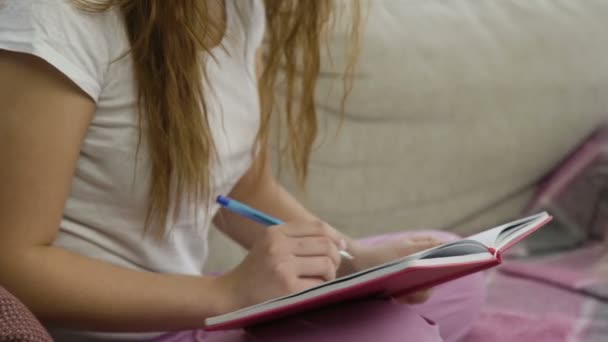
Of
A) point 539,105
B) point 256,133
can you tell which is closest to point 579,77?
point 539,105

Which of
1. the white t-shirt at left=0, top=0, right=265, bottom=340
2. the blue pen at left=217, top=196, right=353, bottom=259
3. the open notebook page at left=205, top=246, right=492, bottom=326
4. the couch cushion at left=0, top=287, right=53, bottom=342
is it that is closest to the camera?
the couch cushion at left=0, top=287, right=53, bottom=342

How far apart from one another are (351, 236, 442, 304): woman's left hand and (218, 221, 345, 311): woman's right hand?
0.11 meters

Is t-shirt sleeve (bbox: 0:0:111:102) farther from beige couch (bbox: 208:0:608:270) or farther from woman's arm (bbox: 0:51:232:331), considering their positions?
beige couch (bbox: 208:0:608:270)

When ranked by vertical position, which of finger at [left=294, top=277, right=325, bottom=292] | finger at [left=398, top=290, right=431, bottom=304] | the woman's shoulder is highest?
the woman's shoulder

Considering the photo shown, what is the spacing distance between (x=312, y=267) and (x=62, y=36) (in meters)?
0.31

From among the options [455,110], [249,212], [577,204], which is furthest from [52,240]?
[577,204]

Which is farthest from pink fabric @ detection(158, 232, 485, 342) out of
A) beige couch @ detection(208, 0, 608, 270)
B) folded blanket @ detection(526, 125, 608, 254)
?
folded blanket @ detection(526, 125, 608, 254)

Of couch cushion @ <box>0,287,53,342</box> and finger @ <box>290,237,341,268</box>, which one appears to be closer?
couch cushion @ <box>0,287,53,342</box>

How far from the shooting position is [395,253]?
3.42ft

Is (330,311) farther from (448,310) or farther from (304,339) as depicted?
(448,310)

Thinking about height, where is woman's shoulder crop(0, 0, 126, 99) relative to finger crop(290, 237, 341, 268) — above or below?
above

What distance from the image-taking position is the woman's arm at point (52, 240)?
0.85 m

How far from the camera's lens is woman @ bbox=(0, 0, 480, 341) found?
86cm

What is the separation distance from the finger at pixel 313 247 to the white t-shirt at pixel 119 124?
0.16 metres
